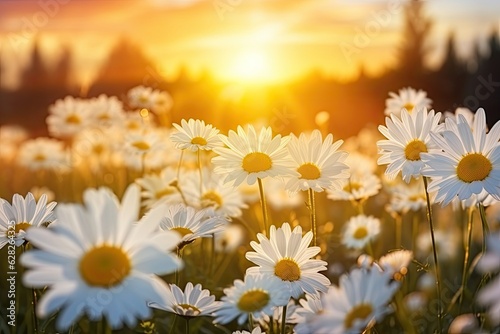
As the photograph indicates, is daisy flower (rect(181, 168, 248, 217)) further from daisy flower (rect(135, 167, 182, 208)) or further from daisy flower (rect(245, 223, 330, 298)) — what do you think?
daisy flower (rect(245, 223, 330, 298))

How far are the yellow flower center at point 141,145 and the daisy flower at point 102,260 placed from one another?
230cm

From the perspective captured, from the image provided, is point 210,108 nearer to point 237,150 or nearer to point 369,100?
point 237,150

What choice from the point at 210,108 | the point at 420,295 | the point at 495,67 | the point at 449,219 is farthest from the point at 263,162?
the point at 495,67

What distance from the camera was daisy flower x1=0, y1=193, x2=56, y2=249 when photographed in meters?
1.94

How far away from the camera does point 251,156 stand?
2.20 meters

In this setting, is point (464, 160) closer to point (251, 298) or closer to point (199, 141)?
point (251, 298)

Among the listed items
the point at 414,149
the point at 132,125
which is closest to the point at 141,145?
the point at 132,125

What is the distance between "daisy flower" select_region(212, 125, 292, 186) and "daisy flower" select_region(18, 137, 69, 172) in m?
3.17

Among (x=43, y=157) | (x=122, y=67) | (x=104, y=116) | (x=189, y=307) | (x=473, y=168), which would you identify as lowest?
(x=189, y=307)

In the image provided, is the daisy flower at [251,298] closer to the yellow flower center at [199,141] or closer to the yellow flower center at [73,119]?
the yellow flower center at [199,141]

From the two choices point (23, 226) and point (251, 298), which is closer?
point (251, 298)

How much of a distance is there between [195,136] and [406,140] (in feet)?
2.29

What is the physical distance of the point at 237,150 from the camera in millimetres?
2209

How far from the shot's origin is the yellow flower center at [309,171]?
7.23 feet
